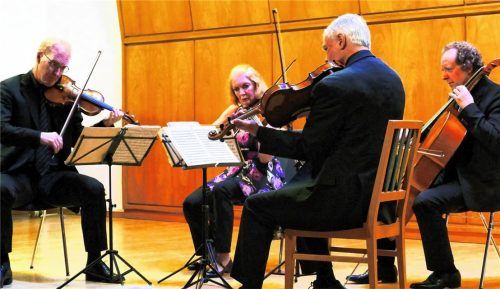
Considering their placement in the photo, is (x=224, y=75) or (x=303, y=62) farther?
(x=224, y=75)

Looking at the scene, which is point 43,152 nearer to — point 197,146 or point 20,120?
point 20,120

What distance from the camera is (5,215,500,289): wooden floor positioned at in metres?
4.18

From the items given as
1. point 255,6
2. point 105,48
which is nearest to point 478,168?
point 255,6

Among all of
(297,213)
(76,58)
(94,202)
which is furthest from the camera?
(76,58)

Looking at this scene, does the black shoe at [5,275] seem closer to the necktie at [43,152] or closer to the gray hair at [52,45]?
the necktie at [43,152]

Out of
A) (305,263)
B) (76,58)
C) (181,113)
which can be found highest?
(76,58)

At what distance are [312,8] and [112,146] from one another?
282 centimetres

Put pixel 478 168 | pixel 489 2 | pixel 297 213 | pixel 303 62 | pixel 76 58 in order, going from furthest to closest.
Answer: pixel 76 58 < pixel 303 62 < pixel 489 2 < pixel 478 168 < pixel 297 213

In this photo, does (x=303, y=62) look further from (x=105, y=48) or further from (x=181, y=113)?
(x=105, y=48)

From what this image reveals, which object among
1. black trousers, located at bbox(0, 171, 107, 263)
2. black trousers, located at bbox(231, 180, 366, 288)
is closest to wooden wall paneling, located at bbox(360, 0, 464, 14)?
black trousers, located at bbox(0, 171, 107, 263)

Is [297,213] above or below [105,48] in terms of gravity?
below

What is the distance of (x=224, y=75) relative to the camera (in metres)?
6.84

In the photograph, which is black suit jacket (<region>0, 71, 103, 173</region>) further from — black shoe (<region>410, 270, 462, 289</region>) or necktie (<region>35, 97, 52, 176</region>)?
black shoe (<region>410, 270, 462, 289</region>)

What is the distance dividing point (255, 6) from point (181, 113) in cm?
122
